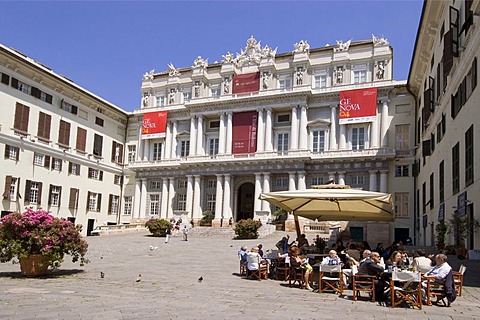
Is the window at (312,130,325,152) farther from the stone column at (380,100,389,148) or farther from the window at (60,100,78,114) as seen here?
the window at (60,100,78,114)

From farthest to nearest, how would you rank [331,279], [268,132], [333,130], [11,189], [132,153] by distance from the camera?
[132,153] < [268,132] < [333,130] < [11,189] < [331,279]

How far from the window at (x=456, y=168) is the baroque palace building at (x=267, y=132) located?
17353mm

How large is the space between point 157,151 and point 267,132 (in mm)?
13666

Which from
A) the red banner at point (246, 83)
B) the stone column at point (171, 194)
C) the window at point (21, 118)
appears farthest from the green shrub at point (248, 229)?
the window at point (21, 118)

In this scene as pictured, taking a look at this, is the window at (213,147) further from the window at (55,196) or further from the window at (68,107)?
the window at (55,196)

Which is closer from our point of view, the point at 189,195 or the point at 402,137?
the point at 402,137

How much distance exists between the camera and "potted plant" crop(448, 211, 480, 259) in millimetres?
16734

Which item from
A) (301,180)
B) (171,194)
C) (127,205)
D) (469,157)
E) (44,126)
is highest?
(44,126)

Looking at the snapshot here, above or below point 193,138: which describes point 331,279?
below

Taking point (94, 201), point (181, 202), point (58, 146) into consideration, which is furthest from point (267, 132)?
point (58, 146)

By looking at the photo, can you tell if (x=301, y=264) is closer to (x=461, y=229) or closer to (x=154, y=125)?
(x=461, y=229)

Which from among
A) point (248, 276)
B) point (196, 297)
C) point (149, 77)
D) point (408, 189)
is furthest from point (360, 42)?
point (196, 297)

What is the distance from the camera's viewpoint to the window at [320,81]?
1797 inches

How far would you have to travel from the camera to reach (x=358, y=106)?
42.3 m
